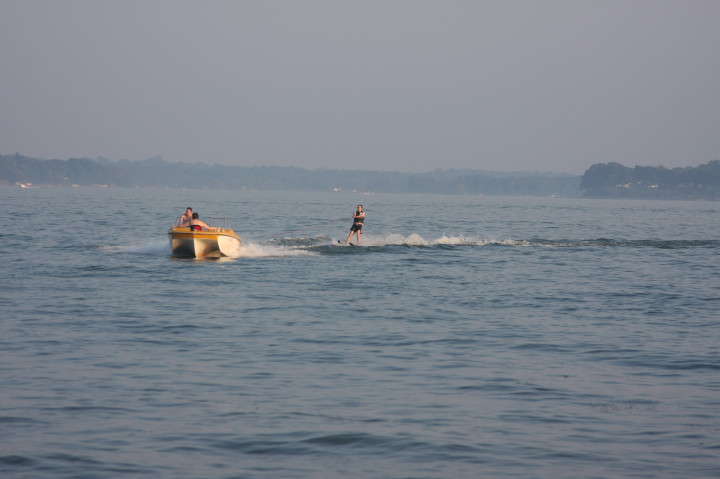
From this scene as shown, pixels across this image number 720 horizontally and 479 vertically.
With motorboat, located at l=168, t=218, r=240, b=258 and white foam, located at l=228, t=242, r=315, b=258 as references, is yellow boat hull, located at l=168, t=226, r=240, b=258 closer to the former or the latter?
motorboat, located at l=168, t=218, r=240, b=258

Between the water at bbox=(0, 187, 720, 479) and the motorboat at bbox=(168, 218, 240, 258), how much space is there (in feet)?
12.4

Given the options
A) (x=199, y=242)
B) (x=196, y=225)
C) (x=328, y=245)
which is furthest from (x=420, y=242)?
(x=196, y=225)

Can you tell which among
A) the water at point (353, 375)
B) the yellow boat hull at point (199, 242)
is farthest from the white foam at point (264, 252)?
the water at point (353, 375)

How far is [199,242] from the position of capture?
103 feet

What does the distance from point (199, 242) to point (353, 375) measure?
18.9m

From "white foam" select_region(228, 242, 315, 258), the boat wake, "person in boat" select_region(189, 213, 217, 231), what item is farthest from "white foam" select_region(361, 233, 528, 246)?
"person in boat" select_region(189, 213, 217, 231)

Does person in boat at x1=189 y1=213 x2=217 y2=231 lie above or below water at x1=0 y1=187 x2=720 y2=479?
above

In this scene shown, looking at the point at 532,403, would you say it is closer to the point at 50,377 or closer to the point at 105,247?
the point at 50,377

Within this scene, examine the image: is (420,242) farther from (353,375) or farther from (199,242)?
(353,375)

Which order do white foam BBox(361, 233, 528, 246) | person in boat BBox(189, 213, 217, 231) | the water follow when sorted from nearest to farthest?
the water → person in boat BBox(189, 213, 217, 231) → white foam BBox(361, 233, 528, 246)

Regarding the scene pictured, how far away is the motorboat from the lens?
31.4m

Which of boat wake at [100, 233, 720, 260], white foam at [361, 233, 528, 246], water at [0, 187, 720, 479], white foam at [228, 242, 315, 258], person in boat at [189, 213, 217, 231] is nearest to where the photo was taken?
water at [0, 187, 720, 479]

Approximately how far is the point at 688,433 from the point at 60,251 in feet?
97.4

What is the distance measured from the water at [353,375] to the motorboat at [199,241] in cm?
379
